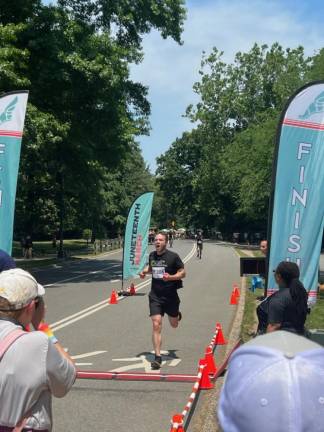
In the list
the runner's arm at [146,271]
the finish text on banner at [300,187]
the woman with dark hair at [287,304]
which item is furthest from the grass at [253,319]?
the woman with dark hair at [287,304]

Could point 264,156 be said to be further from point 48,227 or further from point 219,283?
point 48,227

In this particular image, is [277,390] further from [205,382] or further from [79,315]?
[79,315]

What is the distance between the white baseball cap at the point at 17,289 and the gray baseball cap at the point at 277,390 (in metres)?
1.53

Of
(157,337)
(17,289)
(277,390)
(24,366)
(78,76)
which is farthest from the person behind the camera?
(78,76)

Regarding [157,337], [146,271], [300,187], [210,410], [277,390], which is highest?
[300,187]

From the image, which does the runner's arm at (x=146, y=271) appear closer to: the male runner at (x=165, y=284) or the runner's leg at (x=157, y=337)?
the male runner at (x=165, y=284)

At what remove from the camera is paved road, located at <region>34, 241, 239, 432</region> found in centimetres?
621

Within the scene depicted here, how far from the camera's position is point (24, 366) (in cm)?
266

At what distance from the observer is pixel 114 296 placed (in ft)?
53.8

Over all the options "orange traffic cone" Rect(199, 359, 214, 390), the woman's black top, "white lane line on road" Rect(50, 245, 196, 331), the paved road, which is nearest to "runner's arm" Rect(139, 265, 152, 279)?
the paved road

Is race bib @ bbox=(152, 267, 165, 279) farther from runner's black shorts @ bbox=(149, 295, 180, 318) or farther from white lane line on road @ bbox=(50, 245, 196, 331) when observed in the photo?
white lane line on road @ bbox=(50, 245, 196, 331)

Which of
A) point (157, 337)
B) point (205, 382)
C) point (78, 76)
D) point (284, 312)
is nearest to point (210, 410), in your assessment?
point (205, 382)

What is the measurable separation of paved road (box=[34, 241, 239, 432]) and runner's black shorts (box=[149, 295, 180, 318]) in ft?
2.48

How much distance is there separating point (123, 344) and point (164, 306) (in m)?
1.81
